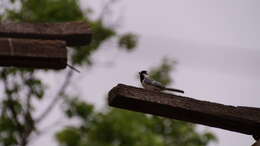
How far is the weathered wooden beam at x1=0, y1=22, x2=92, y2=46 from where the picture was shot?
727 cm

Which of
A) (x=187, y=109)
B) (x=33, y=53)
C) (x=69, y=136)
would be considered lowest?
(x=69, y=136)

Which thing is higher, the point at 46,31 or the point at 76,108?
the point at 46,31

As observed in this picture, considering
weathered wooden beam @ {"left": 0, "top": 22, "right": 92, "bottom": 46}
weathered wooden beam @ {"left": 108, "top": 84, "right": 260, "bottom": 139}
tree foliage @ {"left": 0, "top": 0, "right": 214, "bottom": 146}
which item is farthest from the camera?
tree foliage @ {"left": 0, "top": 0, "right": 214, "bottom": 146}

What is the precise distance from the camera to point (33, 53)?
6.79 meters

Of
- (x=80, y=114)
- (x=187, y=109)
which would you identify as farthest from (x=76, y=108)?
(x=187, y=109)

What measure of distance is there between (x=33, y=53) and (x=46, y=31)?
→ 1.80 ft

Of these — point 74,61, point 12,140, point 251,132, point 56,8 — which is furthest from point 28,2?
point 251,132

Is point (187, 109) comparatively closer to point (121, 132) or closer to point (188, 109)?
point (188, 109)

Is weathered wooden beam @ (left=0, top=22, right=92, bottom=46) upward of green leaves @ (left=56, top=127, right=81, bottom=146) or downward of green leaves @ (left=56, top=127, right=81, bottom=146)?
upward

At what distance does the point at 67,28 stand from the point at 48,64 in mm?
619

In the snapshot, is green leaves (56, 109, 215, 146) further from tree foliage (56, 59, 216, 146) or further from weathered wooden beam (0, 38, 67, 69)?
weathered wooden beam (0, 38, 67, 69)

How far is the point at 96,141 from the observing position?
2180 centimetres

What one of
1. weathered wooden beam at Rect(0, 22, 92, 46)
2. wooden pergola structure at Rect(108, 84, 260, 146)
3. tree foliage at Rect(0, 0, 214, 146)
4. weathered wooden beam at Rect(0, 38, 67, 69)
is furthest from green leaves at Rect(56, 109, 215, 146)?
wooden pergola structure at Rect(108, 84, 260, 146)

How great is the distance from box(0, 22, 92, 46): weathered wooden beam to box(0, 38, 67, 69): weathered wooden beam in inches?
13.5
